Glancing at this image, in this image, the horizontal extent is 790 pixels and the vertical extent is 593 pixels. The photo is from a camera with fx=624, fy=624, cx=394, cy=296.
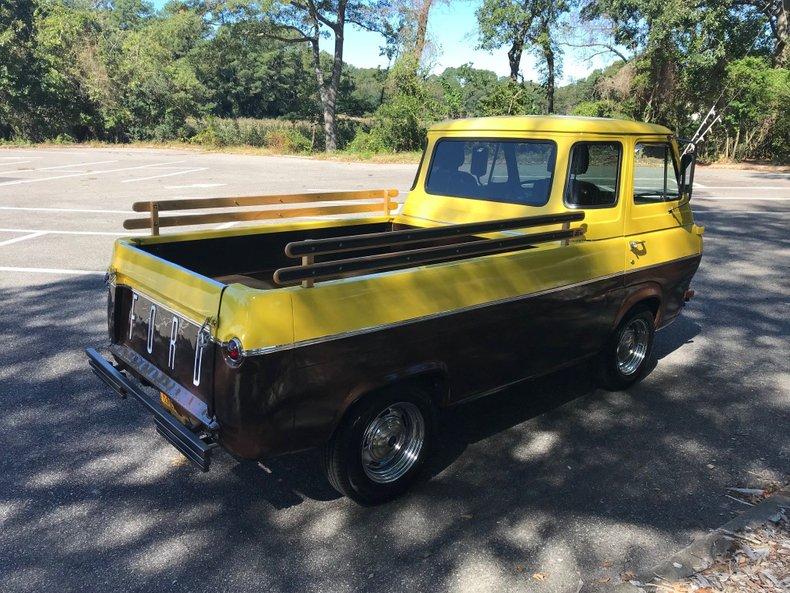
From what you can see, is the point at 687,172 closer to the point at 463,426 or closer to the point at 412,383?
the point at 463,426

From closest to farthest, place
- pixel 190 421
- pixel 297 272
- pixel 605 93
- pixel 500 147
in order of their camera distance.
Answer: pixel 297 272 → pixel 190 421 → pixel 500 147 → pixel 605 93

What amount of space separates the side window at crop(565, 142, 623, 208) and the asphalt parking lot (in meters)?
1.52

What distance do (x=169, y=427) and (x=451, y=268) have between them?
1.67 metres

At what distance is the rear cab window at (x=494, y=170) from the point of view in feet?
15.1

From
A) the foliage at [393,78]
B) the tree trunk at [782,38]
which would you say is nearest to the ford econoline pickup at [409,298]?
the foliage at [393,78]

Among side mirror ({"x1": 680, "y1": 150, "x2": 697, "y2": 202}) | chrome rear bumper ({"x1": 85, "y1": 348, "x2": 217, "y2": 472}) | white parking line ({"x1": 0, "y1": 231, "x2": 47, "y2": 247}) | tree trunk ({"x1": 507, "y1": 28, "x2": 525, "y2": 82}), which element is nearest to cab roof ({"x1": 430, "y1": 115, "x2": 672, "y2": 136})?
side mirror ({"x1": 680, "y1": 150, "x2": 697, "y2": 202})

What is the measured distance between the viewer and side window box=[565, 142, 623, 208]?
4457mm

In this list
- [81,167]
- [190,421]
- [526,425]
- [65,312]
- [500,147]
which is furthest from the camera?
[81,167]

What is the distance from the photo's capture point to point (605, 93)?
27969mm

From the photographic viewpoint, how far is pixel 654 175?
4.94m

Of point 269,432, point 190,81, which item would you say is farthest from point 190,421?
point 190,81

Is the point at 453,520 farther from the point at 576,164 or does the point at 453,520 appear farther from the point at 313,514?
the point at 576,164

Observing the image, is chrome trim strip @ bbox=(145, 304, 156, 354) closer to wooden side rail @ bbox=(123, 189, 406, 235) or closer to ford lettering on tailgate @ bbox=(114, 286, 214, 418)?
ford lettering on tailgate @ bbox=(114, 286, 214, 418)

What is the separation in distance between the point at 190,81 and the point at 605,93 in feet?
78.6
